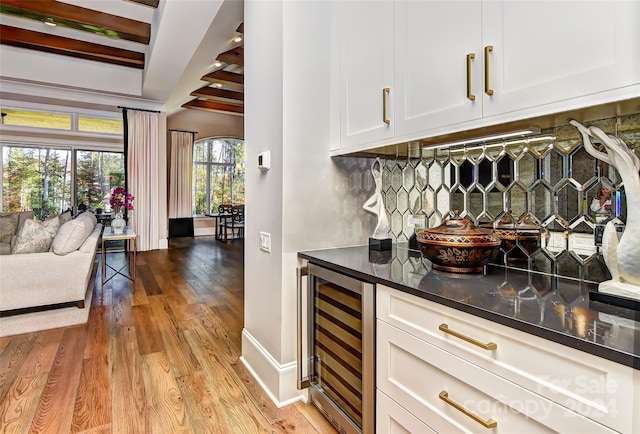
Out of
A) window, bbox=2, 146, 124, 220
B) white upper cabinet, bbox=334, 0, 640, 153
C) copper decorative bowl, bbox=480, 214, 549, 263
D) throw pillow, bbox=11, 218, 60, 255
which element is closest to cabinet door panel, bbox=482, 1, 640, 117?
white upper cabinet, bbox=334, 0, 640, 153

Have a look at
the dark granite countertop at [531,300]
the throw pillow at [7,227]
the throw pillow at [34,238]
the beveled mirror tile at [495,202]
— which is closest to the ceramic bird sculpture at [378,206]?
the dark granite countertop at [531,300]

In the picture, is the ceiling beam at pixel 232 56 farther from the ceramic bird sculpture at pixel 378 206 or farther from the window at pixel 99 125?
the ceramic bird sculpture at pixel 378 206

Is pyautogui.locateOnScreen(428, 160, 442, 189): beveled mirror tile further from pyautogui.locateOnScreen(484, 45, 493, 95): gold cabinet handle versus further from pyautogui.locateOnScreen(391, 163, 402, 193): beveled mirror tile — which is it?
pyautogui.locateOnScreen(484, 45, 493, 95): gold cabinet handle

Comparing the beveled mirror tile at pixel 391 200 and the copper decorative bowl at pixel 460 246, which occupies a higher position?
the beveled mirror tile at pixel 391 200

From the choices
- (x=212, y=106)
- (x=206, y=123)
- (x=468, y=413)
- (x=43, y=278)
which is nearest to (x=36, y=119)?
(x=212, y=106)

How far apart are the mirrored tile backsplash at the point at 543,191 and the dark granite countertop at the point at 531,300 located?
0.11 meters

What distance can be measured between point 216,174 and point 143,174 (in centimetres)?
318

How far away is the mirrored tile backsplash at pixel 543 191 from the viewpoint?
1242 millimetres

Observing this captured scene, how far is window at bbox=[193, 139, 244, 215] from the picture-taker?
9867mm

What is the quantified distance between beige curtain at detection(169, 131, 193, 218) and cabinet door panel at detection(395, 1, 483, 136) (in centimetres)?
865

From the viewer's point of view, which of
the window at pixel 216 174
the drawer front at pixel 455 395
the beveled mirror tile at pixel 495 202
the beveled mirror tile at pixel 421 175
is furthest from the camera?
the window at pixel 216 174

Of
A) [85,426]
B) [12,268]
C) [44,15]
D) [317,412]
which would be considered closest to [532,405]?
[317,412]

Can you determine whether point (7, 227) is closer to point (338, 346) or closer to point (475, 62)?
point (338, 346)

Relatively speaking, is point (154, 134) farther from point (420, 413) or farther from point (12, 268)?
point (420, 413)
